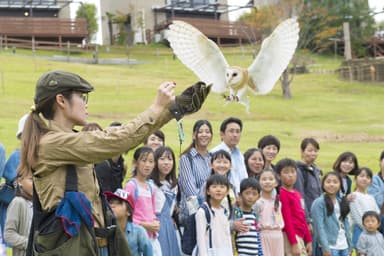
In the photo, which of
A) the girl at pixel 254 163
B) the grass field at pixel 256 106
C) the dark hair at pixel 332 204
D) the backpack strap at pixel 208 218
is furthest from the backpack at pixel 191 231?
the grass field at pixel 256 106

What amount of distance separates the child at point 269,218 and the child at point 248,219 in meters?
0.22

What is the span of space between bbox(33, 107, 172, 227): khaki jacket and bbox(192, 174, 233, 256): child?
252cm

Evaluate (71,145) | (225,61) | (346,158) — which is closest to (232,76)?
(225,61)

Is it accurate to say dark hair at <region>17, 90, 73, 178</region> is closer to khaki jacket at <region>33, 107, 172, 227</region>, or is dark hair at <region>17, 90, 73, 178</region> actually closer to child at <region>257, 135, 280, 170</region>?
khaki jacket at <region>33, 107, 172, 227</region>

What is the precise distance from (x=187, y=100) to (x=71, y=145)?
0.52m

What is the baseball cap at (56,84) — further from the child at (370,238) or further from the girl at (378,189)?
the girl at (378,189)

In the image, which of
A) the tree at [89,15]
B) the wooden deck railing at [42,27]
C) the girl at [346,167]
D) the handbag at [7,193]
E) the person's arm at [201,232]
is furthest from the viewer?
the tree at [89,15]

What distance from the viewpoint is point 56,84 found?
10.4ft

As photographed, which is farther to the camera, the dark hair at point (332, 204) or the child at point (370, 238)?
the child at point (370, 238)

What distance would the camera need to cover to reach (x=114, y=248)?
10.9 feet

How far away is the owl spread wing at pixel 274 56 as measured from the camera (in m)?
7.36

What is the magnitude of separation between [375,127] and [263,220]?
1686 centimetres

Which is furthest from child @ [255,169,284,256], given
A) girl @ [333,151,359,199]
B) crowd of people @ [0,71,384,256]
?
girl @ [333,151,359,199]

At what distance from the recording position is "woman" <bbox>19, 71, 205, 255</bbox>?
10.1ft
